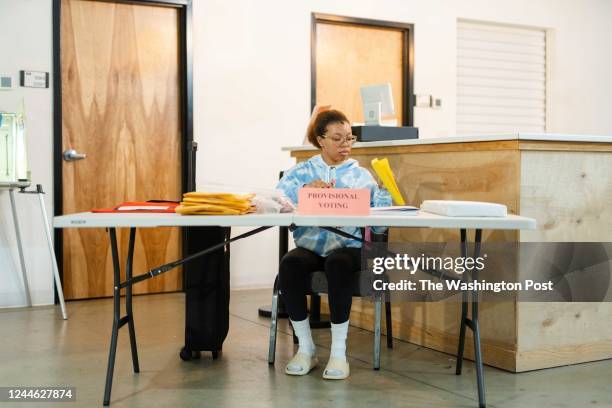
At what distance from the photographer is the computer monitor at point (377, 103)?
4090 mm

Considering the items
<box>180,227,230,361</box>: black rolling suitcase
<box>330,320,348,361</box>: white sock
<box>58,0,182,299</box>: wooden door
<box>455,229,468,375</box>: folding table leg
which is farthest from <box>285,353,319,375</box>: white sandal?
<box>58,0,182,299</box>: wooden door

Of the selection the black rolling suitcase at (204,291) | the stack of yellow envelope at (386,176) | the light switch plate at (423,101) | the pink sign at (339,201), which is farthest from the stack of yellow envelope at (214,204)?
the light switch plate at (423,101)

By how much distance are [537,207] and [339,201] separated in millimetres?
952

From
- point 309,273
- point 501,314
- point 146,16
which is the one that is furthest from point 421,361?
point 146,16

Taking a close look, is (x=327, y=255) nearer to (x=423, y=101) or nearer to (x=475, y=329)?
(x=475, y=329)

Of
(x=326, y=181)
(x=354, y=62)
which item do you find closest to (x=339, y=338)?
(x=326, y=181)

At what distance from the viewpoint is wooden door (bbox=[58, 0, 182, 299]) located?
4898mm

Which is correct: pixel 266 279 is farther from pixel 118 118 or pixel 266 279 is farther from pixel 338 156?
pixel 338 156

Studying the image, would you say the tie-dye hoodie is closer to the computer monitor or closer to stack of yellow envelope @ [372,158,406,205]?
stack of yellow envelope @ [372,158,406,205]

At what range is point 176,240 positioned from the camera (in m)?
5.24

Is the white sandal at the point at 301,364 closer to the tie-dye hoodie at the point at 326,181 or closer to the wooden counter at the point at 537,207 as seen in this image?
the tie-dye hoodie at the point at 326,181

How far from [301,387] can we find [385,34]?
3.75 meters

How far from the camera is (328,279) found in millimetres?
2957

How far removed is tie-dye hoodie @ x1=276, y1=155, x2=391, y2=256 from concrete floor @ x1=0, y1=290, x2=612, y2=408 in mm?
510
